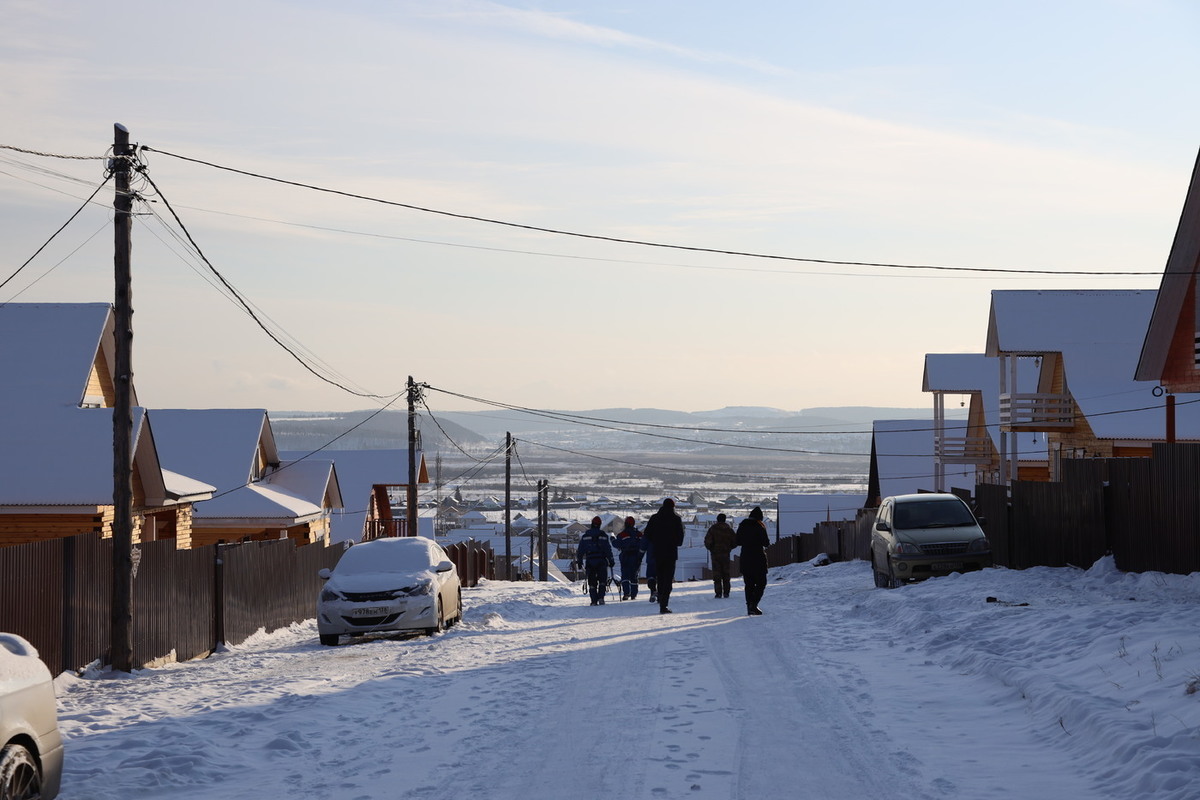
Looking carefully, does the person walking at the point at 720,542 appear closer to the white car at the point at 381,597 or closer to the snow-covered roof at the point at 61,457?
the white car at the point at 381,597

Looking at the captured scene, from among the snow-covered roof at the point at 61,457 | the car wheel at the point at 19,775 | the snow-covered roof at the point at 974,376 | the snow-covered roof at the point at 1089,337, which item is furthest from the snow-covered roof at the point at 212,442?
the car wheel at the point at 19,775

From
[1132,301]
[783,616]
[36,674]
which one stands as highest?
[1132,301]

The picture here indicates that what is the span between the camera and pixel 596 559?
25.1 m

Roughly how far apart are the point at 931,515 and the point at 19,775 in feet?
60.4

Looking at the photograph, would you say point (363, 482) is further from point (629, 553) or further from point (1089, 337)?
point (1089, 337)

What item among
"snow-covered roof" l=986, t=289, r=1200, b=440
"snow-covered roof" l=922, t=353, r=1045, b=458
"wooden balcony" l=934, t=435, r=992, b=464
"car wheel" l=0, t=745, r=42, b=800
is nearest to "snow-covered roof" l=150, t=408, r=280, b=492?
"snow-covered roof" l=986, t=289, r=1200, b=440

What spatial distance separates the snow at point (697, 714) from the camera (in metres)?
7.56

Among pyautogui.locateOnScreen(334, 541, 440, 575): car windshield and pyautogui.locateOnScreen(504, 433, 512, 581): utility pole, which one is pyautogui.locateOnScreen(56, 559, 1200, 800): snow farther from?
pyautogui.locateOnScreen(504, 433, 512, 581): utility pole

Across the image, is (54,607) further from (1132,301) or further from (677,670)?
(1132,301)

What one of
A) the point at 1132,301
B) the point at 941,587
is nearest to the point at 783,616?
the point at 941,587

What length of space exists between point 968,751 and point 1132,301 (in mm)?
37251

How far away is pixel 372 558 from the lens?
18750 millimetres

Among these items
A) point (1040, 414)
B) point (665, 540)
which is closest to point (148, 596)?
point (665, 540)

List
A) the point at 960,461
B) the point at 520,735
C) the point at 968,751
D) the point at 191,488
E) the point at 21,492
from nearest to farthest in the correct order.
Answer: the point at 968,751 → the point at 520,735 → the point at 21,492 → the point at 191,488 → the point at 960,461
